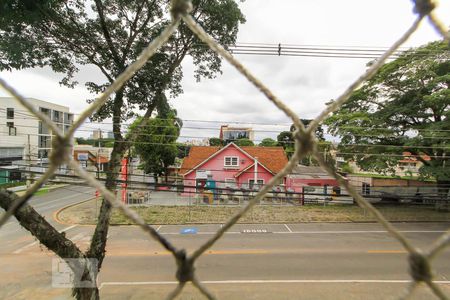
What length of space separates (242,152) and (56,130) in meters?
20.3

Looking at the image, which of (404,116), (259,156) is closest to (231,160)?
(259,156)

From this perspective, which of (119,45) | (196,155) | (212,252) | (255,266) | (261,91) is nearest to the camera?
(261,91)

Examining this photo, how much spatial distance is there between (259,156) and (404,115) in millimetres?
10304

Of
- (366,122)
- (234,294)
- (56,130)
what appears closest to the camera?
(56,130)

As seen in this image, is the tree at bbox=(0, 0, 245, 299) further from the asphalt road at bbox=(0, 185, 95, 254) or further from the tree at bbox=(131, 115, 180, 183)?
the tree at bbox=(131, 115, 180, 183)

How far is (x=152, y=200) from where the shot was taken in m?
19.6

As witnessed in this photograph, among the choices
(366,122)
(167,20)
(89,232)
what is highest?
(167,20)

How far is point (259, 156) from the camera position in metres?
21.6

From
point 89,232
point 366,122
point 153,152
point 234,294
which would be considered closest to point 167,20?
point 234,294

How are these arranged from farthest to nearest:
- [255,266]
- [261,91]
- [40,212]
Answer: [40,212] → [255,266] → [261,91]

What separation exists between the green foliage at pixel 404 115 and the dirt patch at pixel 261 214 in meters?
3.38

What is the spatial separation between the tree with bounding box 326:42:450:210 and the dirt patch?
275 cm

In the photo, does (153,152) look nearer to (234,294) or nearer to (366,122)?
(366,122)

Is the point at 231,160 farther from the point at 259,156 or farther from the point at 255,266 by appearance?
the point at 255,266
